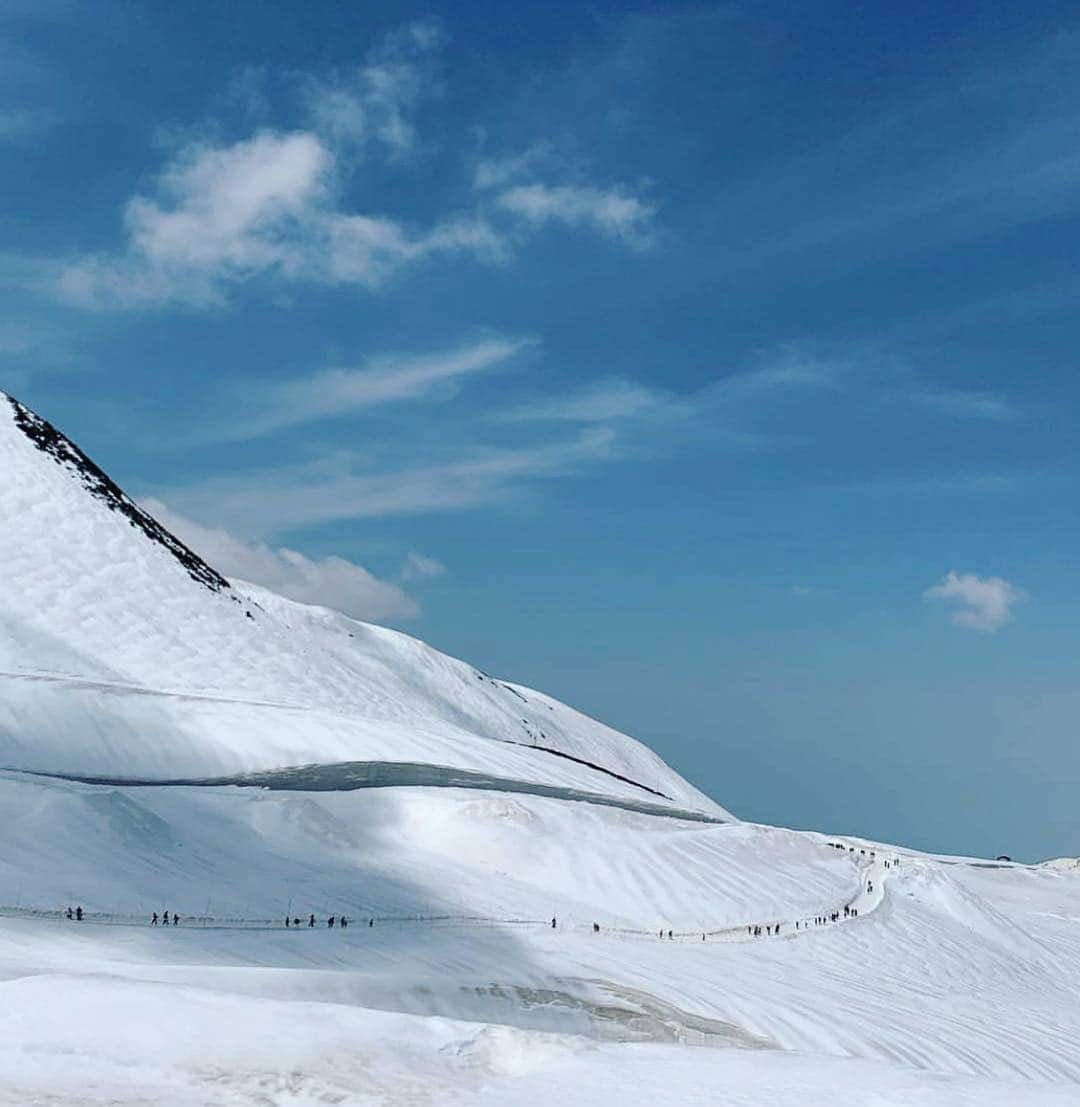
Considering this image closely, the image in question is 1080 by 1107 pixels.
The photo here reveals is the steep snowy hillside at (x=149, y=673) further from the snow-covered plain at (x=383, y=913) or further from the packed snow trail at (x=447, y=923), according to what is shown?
the packed snow trail at (x=447, y=923)

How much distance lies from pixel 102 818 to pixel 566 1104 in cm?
2332

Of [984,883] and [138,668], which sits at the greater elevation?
[138,668]

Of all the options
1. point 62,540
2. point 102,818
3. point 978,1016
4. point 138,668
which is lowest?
point 978,1016

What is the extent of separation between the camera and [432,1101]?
13.3 m

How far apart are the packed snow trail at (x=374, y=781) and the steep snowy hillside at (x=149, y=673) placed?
1009mm

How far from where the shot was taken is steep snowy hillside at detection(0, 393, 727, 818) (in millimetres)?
47906

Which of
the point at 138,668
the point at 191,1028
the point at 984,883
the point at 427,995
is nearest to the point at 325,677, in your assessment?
the point at 138,668

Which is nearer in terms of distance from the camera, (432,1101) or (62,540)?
(432,1101)

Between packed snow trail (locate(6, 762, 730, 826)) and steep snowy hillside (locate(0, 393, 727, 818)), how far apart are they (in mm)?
1009

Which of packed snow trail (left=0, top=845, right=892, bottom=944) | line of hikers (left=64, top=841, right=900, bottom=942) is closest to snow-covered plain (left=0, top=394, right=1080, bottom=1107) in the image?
packed snow trail (left=0, top=845, right=892, bottom=944)

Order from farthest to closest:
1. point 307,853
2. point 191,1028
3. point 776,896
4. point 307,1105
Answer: point 776,896 < point 307,853 < point 191,1028 < point 307,1105

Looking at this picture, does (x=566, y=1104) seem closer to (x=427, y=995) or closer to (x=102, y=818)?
(x=427, y=995)

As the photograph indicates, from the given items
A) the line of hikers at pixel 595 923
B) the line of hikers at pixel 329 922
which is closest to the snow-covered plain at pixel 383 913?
the line of hikers at pixel 595 923

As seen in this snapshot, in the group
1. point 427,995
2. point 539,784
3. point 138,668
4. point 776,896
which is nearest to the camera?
point 427,995
